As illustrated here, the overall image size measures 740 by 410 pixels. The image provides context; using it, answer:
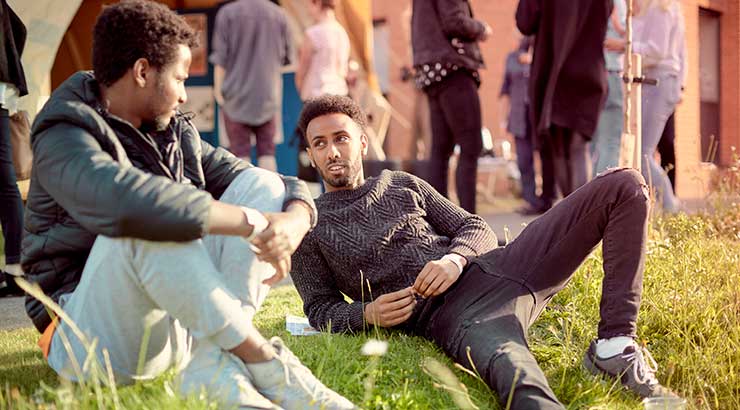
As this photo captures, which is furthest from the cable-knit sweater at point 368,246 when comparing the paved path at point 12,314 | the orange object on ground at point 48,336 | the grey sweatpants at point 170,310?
the paved path at point 12,314

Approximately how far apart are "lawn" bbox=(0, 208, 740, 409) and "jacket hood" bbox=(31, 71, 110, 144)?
2.26ft

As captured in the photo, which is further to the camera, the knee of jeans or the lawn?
the knee of jeans

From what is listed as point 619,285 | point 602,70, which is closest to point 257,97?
point 602,70

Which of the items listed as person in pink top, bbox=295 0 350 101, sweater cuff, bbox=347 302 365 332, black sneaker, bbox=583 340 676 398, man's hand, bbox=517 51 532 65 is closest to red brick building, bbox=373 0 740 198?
man's hand, bbox=517 51 532 65

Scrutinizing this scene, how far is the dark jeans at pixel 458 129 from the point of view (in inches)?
232

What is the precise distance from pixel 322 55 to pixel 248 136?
97 centimetres

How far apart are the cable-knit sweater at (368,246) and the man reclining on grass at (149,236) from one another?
0.63 metres

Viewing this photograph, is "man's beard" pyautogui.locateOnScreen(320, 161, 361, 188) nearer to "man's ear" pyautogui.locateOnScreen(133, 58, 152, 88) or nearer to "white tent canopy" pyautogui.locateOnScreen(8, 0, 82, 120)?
"man's ear" pyautogui.locateOnScreen(133, 58, 152, 88)

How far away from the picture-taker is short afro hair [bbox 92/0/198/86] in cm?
236

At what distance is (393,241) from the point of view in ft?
10.7

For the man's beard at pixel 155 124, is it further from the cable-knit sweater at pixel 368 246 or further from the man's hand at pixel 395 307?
the man's hand at pixel 395 307

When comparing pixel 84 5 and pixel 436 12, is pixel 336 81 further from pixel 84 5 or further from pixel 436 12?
pixel 84 5

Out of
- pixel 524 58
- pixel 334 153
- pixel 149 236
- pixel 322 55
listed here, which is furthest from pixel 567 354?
pixel 524 58

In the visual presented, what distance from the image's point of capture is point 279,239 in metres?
2.39
